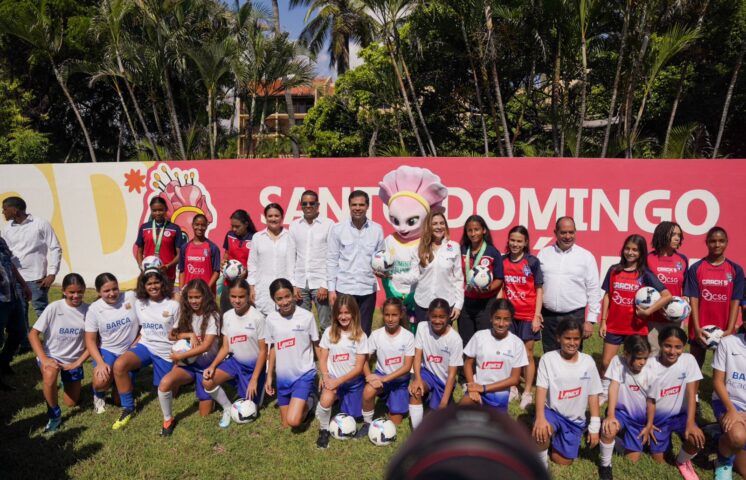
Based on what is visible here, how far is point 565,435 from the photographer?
375 cm

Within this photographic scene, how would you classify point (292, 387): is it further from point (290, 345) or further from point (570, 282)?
point (570, 282)

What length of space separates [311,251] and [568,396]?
3.03 meters

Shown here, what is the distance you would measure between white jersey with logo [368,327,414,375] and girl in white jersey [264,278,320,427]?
55 cm

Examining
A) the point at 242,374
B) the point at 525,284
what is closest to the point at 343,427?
the point at 242,374

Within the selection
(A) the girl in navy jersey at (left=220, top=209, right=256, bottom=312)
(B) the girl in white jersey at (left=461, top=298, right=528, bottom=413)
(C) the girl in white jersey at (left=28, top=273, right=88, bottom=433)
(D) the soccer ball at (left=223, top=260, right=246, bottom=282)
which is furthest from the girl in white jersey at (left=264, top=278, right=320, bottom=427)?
(C) the girl in white jersey at (left=28, top=273, right=88, bottom=433)

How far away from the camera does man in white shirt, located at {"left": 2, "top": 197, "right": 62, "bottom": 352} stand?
6.24 metres

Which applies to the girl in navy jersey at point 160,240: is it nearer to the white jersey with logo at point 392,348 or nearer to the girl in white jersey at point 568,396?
the white jersey with logo at point 392,348

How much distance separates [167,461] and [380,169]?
17.5 ft

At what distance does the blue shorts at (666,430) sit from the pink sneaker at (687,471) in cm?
15

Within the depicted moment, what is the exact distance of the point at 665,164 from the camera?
7.26m

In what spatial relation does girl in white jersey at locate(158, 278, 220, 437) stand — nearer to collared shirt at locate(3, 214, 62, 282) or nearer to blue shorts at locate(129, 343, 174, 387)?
blue shorts at locate(129, 343, 174, 387)

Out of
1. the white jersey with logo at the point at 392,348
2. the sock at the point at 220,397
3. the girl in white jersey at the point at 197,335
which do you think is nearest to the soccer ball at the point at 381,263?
the white jersey with logo at the point at 392,348

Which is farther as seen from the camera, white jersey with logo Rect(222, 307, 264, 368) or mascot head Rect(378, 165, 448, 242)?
mascot head Rect(378, 165, 448, 242)

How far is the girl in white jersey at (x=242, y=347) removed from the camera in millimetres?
4633
